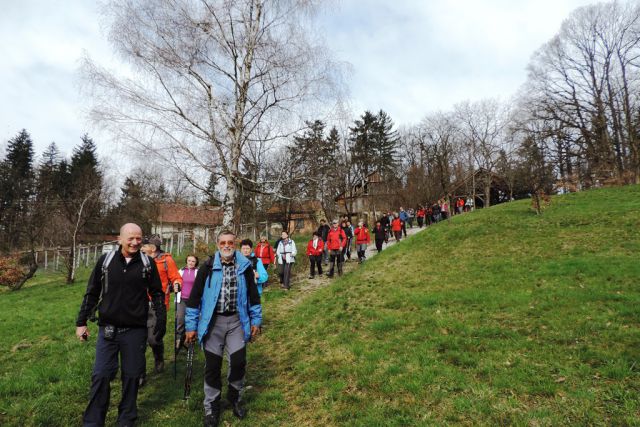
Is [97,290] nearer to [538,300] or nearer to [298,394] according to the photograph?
[298,394]

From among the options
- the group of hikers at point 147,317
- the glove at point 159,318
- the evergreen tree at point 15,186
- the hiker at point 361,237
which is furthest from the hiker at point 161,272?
the evergreen tree at point 15,186

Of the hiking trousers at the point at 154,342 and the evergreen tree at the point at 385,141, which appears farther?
the evergreen tree at the point at 385,141

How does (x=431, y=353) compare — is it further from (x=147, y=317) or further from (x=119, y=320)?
(x=119, y=320)

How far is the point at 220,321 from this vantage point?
4.10 meters

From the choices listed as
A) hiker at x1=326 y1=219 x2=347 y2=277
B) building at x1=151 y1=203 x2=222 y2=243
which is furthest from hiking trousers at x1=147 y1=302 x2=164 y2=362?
hiker at x1=326 y1=219 x2=347 y2=277

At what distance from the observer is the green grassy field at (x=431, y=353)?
3.91 meters

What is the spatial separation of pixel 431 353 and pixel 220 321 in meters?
3.19

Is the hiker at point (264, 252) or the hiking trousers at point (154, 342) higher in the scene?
the hiker at point (264, 252)

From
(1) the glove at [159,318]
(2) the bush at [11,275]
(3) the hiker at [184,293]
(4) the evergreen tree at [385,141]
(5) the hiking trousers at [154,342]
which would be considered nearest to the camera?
(1) the glove at [159,318]

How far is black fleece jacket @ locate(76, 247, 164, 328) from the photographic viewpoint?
3588mm

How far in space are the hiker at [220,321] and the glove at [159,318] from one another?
576 millimetres

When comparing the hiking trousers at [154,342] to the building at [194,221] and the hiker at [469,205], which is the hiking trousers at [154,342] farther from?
the hiker at [469,205]

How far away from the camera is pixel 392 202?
42.3 m

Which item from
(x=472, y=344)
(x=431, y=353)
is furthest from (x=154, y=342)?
(x=472, y=344)
